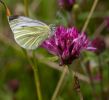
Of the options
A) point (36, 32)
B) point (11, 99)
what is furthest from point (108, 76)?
point (36, 32)

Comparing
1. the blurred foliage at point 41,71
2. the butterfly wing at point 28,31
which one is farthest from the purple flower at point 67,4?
the butterfly wing at point 28,31

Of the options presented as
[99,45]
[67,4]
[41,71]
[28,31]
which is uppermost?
[28,31]

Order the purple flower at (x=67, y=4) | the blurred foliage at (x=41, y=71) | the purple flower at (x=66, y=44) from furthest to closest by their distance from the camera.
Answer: the blurred foliage at (x=41, y=71) → the purple flower at (x=67, y=4) → the purple flower at (x=66, y=44)

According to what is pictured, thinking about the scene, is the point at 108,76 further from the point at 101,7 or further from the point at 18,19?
the point at 18,19

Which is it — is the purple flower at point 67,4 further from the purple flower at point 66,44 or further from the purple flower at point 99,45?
the purple flower at point 66,44

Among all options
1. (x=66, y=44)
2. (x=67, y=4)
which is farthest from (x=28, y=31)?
(x=67, y=4)

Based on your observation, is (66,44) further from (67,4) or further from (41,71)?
(41,71)
